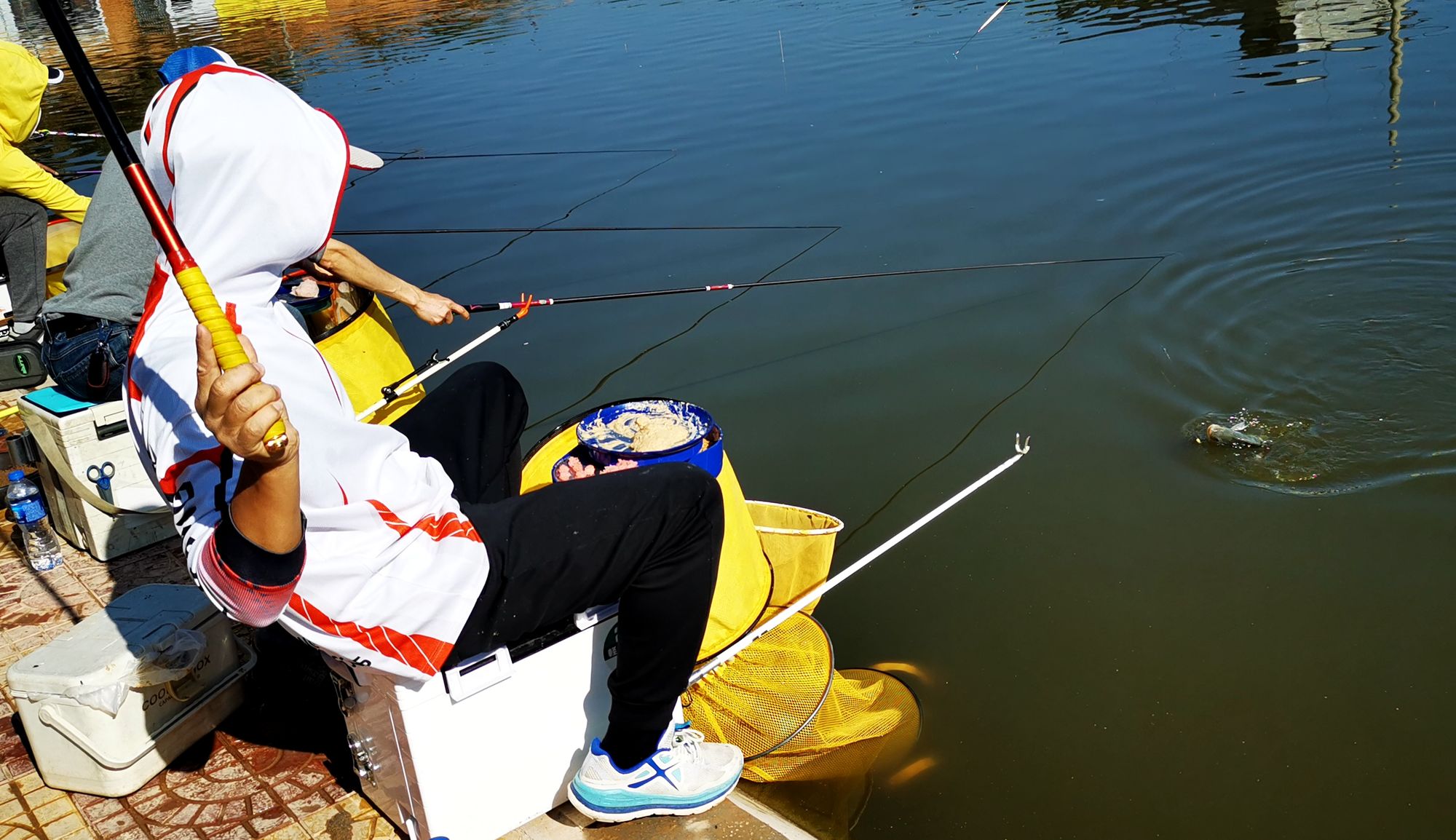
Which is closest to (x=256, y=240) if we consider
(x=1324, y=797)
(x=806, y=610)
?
(x=806, y=610)

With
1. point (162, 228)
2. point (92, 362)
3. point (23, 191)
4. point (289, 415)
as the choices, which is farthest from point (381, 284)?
point (23, 191)

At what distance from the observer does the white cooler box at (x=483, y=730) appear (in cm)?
240

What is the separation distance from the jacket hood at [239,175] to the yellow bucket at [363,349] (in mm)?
1688

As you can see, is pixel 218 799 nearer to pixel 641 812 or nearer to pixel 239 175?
pixel 641 812

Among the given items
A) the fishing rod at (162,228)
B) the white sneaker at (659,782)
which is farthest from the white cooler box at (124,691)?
the fishing rod at (162,228)

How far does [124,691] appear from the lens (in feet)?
9.10

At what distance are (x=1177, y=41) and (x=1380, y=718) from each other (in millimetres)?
9137

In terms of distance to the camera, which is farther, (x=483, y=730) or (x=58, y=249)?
(x=58, y=249)

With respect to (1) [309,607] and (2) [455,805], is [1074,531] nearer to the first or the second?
(2) [455,805]

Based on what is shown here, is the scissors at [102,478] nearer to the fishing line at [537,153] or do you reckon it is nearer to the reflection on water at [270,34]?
the fishing line at [537,153]

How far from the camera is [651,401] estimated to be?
3.05 metres

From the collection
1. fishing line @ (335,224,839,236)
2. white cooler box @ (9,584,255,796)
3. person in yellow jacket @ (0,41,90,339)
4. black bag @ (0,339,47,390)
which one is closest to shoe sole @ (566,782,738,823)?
white cooler box @ (9,584,255,796)

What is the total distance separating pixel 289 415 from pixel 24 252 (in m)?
4.49

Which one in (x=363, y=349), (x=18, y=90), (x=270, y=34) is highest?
(x=270, y=34)
